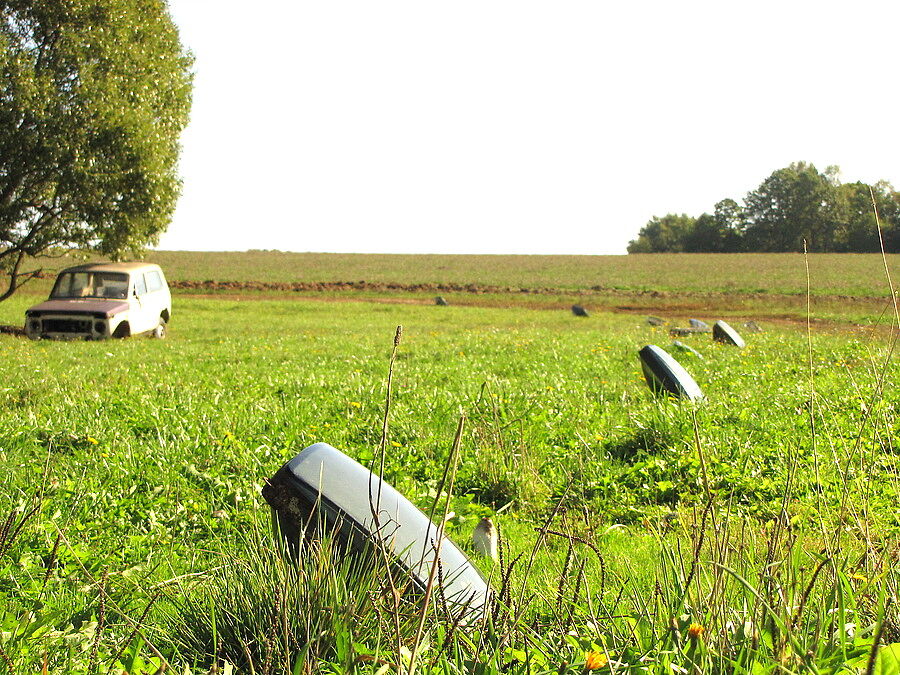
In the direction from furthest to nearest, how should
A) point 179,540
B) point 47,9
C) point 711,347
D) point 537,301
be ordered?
point 537,301
point 47,9
point 711,347
point 179,540

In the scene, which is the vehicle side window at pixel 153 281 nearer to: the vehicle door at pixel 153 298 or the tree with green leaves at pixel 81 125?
the vehicle door at pixel 153 298

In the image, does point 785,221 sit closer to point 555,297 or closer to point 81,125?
point 555,297

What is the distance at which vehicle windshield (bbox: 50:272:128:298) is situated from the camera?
19406mm

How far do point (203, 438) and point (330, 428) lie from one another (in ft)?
3.75

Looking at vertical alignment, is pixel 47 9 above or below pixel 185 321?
above

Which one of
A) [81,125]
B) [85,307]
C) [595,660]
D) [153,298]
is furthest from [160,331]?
[595,660]

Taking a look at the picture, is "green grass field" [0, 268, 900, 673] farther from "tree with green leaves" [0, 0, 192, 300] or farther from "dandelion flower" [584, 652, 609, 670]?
"tree with green leaves" [0, 0, 192, 300]

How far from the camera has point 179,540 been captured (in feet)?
15.2

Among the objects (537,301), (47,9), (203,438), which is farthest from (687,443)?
(537,301)

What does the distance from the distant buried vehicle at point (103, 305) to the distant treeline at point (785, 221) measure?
74427 mm

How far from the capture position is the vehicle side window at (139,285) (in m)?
19.8

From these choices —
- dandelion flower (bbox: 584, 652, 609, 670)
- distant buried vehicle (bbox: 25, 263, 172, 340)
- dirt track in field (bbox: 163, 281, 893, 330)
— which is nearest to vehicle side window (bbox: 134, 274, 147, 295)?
distant buried vehicle (bbox: 25, 263, 172, 340)

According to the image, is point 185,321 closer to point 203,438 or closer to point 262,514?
point 203,438

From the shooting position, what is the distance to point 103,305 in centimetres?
1816
